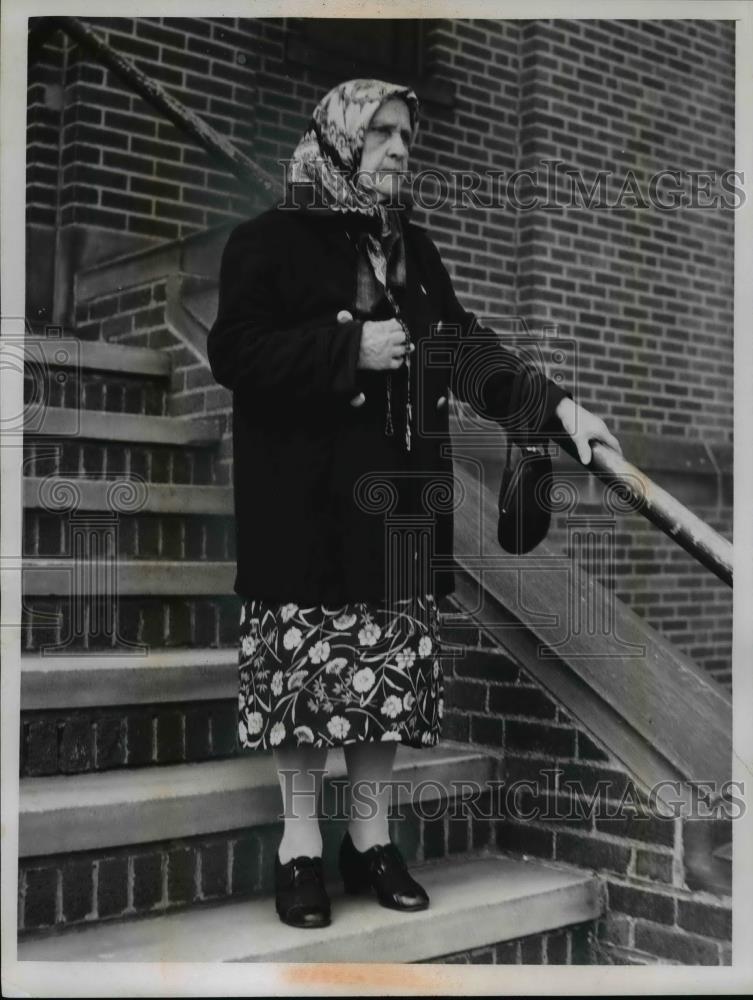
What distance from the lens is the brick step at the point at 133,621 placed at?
2484 millimetres

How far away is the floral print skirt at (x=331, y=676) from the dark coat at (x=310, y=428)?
5 cm

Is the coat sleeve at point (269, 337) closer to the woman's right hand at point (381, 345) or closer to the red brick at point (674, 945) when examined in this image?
the woman's right hand at point (381, 345)

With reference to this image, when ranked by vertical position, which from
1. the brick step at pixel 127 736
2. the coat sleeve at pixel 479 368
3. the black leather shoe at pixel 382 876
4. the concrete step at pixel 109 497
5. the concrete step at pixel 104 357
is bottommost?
the black leather shoe at pixel 382 876

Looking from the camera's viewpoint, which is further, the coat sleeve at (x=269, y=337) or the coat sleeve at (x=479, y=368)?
the coat sleeve at (x=479, y=368)

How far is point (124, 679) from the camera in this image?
236cm

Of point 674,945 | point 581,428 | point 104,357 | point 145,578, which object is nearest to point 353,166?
point 581,428

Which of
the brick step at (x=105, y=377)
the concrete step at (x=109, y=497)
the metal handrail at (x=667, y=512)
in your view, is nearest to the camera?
the metal handrail at (x=667, y=512)

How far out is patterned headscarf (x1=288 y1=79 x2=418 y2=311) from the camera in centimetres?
215

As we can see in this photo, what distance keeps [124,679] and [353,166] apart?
3.77 feet

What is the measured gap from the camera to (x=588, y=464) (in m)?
2.35

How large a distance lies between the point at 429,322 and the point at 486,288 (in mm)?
2024

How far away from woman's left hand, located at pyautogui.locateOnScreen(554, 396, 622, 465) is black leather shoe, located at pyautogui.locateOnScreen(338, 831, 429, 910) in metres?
0.91

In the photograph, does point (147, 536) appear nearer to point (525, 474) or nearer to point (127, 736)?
point (127, 736)

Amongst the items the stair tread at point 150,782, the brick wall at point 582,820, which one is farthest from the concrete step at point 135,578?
the brick wall at point 582,820
